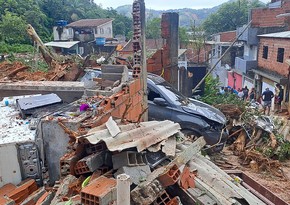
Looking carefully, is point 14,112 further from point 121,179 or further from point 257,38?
point 257,38

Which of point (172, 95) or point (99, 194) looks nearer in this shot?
point (99, 194)

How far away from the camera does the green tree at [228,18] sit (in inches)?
1885

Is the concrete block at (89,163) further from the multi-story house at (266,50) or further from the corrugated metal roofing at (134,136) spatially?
the multi-story house at (266,50)

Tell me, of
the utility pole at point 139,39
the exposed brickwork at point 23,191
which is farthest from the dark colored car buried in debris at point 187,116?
the exposed brickwork at point 23,191

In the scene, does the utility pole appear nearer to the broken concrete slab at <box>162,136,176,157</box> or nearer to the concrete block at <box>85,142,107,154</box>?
the broken concrete slab at <box>162,136,176,157</box>

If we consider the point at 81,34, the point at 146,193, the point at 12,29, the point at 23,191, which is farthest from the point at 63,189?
the point at 81,34

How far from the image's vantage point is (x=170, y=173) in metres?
3.24

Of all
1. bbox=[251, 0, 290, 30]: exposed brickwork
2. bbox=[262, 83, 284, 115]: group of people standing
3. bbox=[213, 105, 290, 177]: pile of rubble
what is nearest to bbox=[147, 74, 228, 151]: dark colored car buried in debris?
bbox=[213, 105, 290, 177]: pile of rubble

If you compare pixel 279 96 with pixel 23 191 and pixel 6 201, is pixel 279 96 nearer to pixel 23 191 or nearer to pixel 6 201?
pixel 23 191

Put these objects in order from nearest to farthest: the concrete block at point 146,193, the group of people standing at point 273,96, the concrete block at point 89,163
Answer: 1. the concrete block at point 146,193
2. the concrete block at point 89,163
3. the group of people standing at point 273,96

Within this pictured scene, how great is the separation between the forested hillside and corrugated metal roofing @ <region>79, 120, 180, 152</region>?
109 ft

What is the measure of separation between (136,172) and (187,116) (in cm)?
477

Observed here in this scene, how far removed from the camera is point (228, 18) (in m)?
48.5

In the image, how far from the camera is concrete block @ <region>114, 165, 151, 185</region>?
3.32 metres
